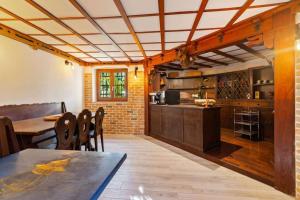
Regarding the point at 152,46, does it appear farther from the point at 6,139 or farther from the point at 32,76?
the point at 6,139

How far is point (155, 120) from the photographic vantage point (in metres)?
5.30

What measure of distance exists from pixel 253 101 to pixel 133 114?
3.63 meters

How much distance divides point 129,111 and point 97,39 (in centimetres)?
279

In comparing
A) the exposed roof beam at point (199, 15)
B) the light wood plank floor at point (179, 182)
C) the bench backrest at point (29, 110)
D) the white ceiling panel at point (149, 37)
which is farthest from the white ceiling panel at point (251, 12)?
the bench backrest at point (29, 110)

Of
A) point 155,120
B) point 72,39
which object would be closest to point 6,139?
point 72,39

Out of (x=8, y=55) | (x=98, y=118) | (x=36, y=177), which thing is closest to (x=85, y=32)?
(x=8, y=55)

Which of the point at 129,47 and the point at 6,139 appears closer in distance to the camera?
the point at 6,139

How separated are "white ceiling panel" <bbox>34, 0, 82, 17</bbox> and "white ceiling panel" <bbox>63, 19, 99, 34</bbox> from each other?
0.20 m

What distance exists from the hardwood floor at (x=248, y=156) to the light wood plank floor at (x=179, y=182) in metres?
0.15

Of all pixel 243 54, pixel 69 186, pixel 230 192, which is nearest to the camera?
pixel 69 186

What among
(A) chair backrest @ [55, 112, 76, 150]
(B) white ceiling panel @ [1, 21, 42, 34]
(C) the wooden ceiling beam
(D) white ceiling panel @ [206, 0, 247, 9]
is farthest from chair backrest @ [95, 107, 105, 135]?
(D) white ceiling panel @ [206, 0, 247, 9]

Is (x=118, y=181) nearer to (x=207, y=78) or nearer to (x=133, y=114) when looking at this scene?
(x=133, y=114)

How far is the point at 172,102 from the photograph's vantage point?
16.7 ft

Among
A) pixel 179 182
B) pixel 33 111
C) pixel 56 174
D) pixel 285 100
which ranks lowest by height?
pixel 179 182
